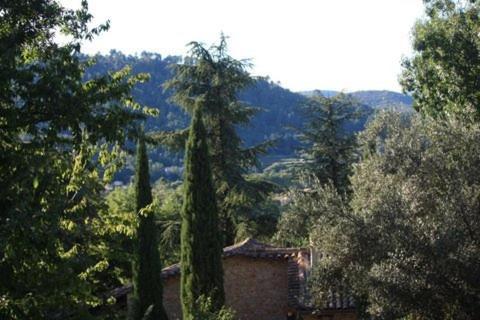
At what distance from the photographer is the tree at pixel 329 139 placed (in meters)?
30.6

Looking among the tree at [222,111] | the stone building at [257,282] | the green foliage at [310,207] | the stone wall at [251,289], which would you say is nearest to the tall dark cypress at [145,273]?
the stone building at [257,282]

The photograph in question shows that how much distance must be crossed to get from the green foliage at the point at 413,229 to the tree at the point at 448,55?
6.51 metres

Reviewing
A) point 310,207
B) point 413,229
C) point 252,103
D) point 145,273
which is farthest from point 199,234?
point 252,103

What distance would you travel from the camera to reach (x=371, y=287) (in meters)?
12.9

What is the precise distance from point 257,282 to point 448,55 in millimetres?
10020

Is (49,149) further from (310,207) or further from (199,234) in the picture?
(199,234)

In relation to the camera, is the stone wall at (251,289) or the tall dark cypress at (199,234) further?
the stone wall at (251,289)

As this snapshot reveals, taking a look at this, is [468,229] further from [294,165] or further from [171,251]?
[294,165]

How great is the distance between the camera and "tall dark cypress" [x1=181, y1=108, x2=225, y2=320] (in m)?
18.2

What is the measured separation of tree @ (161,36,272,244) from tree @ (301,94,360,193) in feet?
14.7

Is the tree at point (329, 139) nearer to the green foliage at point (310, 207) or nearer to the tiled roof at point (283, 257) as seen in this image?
the tiled roof at point (283, 257)

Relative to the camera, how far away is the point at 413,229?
12.6m

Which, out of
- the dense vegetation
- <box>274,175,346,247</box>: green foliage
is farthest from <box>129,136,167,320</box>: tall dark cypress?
<box>274,175,346,247</box>: green foliage

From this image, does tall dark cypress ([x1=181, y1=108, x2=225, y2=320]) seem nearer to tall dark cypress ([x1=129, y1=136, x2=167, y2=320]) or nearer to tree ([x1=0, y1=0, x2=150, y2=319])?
tall dark cypress ([x1=129, y1=136, x2=167, y2=320])
